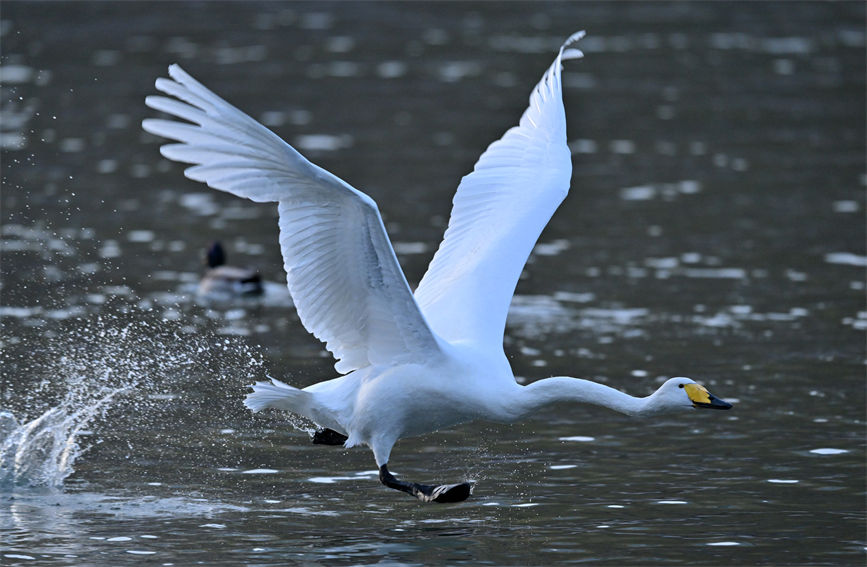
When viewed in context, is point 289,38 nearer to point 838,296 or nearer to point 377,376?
point 838,296

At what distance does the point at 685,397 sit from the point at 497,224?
2.14 m

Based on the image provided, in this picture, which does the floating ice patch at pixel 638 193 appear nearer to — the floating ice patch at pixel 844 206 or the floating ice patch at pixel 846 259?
the floating ice patch at pixel 844 206

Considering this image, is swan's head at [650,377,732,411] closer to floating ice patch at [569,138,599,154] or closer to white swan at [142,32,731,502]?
white swan at [142,32,731,502]

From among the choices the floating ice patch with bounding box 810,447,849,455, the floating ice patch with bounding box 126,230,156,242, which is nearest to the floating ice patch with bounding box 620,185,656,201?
the floating ice patch with bounding box 126,230,156,242

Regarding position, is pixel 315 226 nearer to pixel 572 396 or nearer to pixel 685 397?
pixel 572 396

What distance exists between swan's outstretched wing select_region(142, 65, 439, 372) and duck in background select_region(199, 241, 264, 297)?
595cm

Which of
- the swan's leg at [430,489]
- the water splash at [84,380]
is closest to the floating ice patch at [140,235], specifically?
the water splash at [84,380]

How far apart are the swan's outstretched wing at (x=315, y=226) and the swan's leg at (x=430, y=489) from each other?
0.71 m

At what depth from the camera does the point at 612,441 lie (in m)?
11.7

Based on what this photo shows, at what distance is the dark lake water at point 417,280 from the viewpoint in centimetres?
968

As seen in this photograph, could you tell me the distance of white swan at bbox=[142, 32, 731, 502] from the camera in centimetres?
845

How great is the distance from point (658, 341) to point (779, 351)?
1.05 meters

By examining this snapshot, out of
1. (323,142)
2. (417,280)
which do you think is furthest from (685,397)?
(323,142)

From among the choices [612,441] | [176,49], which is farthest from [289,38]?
[612,441]
